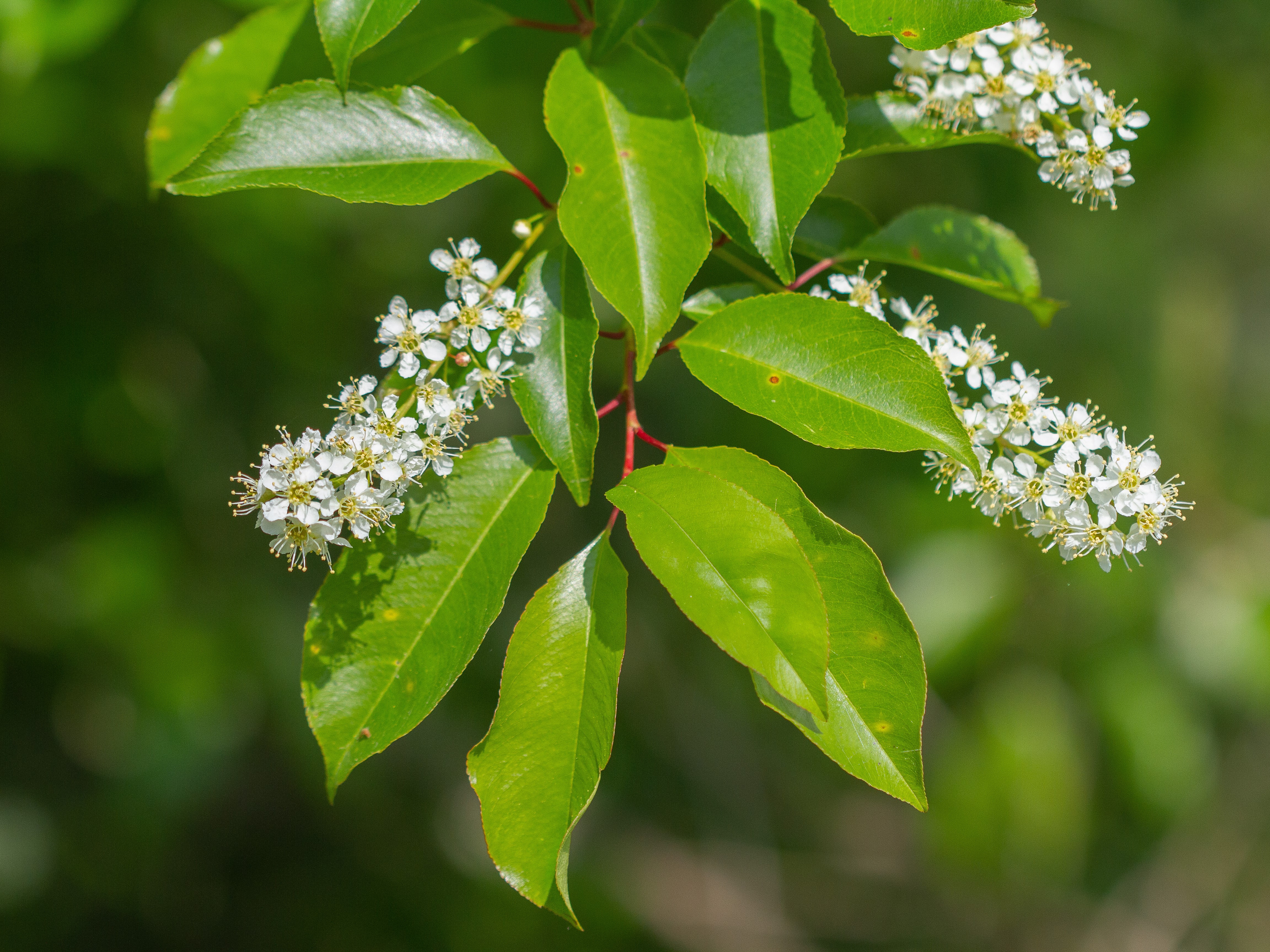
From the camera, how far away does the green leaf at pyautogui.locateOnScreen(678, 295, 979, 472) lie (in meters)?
0.77

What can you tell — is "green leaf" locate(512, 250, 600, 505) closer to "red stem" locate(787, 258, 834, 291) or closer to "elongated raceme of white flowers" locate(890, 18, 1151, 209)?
"red stem" locate(787, 258, 834, 291)

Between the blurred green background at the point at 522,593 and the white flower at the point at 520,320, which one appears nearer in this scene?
the white flower at the point at 520,320

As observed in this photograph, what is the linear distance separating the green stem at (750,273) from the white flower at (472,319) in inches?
10.0

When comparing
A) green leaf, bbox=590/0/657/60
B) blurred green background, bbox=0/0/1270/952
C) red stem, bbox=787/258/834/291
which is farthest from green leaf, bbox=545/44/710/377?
blurred green background, bbox=0/0/1270/952

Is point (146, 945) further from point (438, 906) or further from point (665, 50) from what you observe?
point (665, 50)

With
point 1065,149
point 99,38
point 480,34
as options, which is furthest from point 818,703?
point 99,38

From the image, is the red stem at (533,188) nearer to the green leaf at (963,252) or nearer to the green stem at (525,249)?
the green stem at (525,249)

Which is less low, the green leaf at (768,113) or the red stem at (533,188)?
the green leaf at (768,113)

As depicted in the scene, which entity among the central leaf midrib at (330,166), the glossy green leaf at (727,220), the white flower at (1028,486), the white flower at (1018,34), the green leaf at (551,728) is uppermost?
the white flower at (1018,34)

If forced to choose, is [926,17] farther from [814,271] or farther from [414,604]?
A: [414,604]

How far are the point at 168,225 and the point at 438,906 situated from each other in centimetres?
217

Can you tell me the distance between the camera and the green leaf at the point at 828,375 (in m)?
0.77

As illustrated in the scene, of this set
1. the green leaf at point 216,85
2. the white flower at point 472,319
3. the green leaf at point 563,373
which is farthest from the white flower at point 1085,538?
the green leaf at point 216,85

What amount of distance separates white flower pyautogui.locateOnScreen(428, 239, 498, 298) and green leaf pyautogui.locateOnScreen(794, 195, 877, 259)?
37 cm
